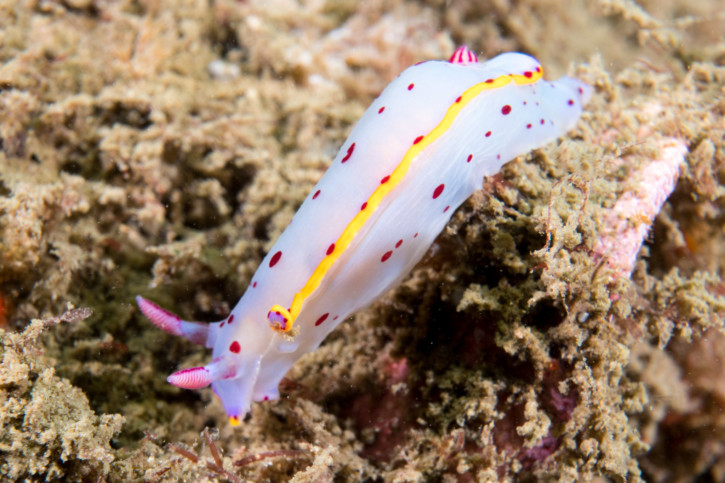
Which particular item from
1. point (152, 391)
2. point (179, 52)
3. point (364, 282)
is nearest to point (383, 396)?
point (364, 282)

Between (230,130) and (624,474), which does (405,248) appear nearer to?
(624,474)

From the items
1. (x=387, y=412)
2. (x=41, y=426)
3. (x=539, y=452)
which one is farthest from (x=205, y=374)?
(x=539, y=452)

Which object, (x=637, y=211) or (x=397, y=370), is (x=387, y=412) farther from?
(x=637, y=211)

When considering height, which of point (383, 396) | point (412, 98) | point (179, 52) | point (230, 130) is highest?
point (412, 98)

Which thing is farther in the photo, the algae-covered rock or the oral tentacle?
the oral tentacle

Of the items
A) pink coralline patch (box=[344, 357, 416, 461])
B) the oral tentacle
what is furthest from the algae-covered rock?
pink coralline patch (box=[344, 357, 416, 461])

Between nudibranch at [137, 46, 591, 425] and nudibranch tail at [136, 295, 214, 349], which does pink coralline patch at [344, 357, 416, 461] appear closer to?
nudibranch at [137, 46, 591, 425]
